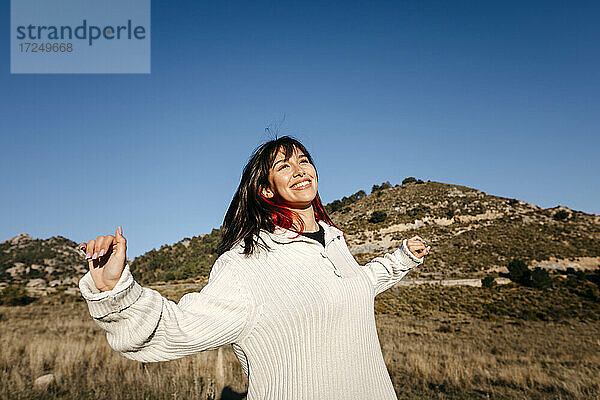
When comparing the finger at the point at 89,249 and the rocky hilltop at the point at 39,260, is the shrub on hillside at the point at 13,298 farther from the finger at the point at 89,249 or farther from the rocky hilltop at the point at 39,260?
the rocky hilltop at the point at 39,260

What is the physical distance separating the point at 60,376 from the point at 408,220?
53822 mm

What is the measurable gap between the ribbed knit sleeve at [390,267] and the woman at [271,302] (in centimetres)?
31

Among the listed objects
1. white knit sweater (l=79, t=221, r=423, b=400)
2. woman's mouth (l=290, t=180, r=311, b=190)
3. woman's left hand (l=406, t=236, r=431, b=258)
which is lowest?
white knit sweater (l=79, t=221, r=423, b=400)

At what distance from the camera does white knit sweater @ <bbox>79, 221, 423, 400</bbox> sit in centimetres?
128

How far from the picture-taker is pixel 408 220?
185 feet

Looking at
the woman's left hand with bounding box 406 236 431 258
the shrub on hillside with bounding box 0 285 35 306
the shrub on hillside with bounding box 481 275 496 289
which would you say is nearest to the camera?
the woman's left hand with bounding box 406 236 431 258

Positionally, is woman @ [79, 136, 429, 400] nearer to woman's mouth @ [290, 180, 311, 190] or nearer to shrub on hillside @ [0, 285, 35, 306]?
woman's mouth @ [290, 180, 311, 190]

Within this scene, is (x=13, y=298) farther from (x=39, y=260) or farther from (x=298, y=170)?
(x=39, y=260)

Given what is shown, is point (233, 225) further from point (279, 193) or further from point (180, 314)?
point (180, 314)

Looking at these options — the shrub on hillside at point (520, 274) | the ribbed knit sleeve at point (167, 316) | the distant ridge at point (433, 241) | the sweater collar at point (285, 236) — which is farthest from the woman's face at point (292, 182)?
the distant ridge at point (433, 241)

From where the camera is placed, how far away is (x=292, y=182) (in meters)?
2.02

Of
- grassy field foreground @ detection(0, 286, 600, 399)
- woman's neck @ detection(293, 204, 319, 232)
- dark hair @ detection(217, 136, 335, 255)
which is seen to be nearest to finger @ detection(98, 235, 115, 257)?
dark hair @ detection(217, 136, 335, 255)

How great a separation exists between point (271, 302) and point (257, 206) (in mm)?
606

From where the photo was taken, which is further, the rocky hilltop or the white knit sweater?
the rocky hilltop
